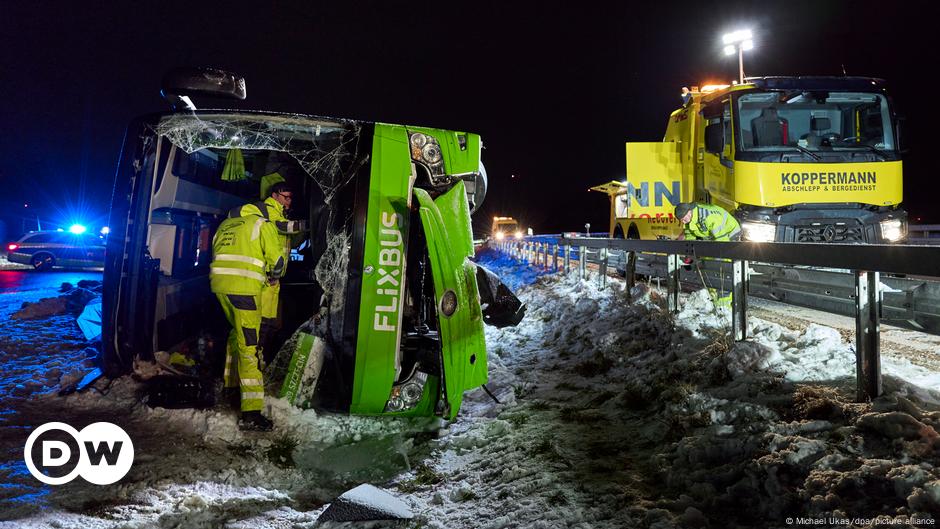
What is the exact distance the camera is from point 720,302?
17.5 feet

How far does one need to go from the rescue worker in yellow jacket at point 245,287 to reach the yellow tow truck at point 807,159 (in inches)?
270

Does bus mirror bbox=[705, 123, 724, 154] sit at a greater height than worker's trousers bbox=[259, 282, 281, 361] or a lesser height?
greater

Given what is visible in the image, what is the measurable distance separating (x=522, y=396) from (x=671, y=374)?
1277mm

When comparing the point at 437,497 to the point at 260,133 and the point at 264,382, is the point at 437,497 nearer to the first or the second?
the point at 264,382

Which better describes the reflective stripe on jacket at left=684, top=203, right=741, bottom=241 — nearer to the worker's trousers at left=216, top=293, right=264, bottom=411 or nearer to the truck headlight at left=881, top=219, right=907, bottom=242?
the truck headlight at left=881, top=219, right=907, bottom=242

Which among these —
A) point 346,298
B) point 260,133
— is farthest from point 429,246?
point 260,133

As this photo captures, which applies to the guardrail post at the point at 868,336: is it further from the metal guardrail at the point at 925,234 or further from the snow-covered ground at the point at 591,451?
the metal guardrail at the point at 925,234

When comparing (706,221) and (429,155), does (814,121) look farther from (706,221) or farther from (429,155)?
(429,155)

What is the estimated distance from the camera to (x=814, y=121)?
8.70 metres

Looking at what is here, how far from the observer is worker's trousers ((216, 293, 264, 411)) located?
414 cm

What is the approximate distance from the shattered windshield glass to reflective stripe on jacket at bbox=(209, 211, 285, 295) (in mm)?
563

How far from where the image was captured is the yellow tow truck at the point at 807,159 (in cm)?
816

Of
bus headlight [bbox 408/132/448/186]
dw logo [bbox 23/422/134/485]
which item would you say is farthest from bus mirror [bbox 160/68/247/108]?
dw logo [bbox 23/422/134/485]

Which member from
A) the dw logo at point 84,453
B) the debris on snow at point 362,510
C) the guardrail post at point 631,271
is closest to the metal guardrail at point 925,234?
the guardrail post at point 631,271
